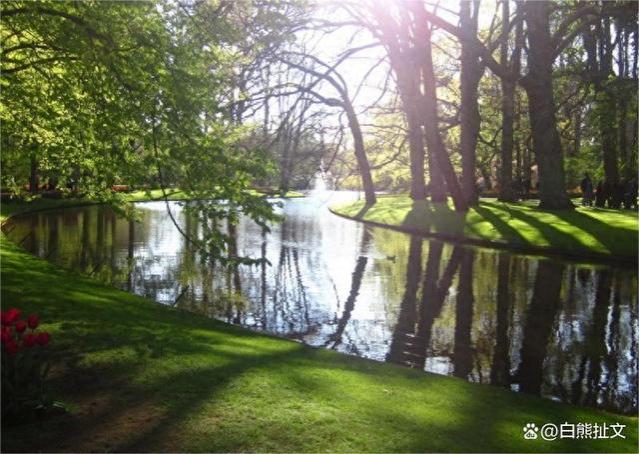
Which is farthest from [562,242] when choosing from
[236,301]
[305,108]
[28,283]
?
[28,283]

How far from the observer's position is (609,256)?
18938 millimetres

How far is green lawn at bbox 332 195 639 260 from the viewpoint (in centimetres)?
2005

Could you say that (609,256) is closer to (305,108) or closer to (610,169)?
(305,108)

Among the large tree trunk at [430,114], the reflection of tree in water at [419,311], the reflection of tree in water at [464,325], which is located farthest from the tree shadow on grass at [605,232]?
the reflection of tree in water at [464,325]

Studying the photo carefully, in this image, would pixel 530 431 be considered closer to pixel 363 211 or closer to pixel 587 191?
pixel 587 191

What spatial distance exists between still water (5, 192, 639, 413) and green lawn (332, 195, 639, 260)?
1.75 meters

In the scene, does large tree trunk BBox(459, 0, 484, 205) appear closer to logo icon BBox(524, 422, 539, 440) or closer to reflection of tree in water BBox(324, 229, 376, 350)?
reflection of tree in water BBox(324, 229, 376, 350)

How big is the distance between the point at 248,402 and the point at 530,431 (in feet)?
9.17

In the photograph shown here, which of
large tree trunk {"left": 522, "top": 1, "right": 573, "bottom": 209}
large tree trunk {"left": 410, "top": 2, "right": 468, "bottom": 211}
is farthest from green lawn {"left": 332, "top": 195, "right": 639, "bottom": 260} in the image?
large tree trunk {"left": 522, "top": 1, "right": 573, "bottom": 209}

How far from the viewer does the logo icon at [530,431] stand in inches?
221

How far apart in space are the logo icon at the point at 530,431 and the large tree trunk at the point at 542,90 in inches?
907

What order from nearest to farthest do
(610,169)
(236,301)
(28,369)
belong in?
(28,369)
(236,301)
(610,169)

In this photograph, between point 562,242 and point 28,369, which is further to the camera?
point 562,242

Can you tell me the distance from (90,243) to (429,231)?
14.6m
